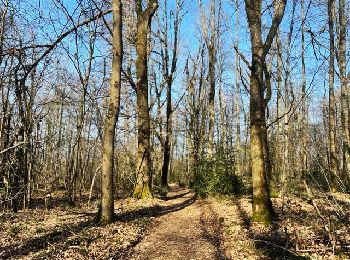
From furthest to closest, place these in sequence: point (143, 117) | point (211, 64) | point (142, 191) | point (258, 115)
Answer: point (211, 64), point (143, 117), point (142, 191), point (258, 115)

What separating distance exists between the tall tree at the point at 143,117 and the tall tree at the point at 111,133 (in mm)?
4649

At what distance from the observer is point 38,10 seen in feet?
21.4

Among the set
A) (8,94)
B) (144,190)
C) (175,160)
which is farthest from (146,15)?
(175,160)

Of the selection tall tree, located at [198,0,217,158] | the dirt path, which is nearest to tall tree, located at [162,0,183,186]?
tall tree, located at [198,0,217,158]

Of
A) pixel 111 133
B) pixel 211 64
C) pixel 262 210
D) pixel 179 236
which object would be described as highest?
pixel 211 64

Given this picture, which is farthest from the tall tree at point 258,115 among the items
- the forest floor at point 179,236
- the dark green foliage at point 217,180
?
the dark green foliage at point 217,180

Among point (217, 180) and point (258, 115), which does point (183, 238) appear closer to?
point (258, 115)

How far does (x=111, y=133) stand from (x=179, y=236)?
10.3ft

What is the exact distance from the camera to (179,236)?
329 inches

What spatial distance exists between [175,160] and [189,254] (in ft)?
141

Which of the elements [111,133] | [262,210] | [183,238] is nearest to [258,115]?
[262,210]

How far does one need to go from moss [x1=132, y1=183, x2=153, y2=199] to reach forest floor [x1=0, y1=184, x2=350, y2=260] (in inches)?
87.4

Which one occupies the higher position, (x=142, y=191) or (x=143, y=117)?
(x=143, y=117)

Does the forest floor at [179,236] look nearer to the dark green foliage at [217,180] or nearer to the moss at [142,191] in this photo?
the moss at [142,191]
